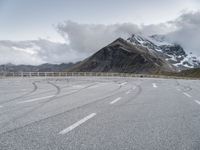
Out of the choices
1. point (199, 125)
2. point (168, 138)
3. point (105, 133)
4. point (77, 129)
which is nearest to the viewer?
point (168, 138)

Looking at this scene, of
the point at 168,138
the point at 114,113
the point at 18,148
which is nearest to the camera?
the point at 18,148

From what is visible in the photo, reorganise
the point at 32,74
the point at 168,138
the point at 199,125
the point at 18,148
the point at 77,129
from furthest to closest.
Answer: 1. the point at 32,74
2. the point at 199,125
3. the point at 77,129
4. the point at 168,138
5. the point at 18,148

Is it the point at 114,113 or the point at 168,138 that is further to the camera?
the point at 114,113

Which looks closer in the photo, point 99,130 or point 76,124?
point 99,130

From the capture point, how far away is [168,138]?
211 inches

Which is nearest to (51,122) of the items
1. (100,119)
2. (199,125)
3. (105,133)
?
(100,119)

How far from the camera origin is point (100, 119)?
738 cm

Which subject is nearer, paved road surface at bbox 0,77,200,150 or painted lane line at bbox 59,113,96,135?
paved road surface at bbox 0,77,200,150

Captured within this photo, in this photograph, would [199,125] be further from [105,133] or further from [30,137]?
[30,137]

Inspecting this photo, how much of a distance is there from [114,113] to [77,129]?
8.00 ft

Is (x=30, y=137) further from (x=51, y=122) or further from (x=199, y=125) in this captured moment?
(x=199, y=125)

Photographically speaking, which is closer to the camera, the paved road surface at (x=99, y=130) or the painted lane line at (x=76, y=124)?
the paved road surface at (x=99, y=130)

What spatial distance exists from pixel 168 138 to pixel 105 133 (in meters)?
1.27

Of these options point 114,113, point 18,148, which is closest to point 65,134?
point 18,148
